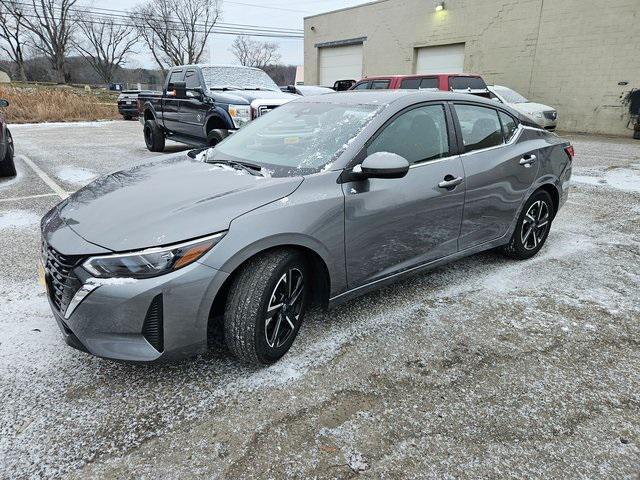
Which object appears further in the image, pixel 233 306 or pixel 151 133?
pixel 151 133

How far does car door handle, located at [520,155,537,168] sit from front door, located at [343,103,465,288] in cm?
84

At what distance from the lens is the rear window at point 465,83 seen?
1170 cm

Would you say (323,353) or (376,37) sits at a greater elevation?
(376,37)

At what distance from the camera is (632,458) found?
197cm

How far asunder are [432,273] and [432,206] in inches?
37.6

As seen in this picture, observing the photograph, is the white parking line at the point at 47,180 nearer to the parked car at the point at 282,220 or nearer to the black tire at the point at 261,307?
the parked car at the point at 282,220

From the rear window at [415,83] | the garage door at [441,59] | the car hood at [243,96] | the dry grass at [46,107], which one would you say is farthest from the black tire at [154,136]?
the garage door at [441,59]

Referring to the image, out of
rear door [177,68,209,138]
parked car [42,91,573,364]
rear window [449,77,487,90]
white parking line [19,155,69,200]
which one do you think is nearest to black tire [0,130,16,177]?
white parking line [19,155,69,200]

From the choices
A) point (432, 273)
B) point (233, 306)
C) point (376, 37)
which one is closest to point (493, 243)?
point (432, 273)

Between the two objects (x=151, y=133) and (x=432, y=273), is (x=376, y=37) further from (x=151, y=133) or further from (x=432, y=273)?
(x=432, y=273)

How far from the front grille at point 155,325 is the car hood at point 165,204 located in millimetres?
278

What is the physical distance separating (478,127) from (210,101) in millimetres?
5738

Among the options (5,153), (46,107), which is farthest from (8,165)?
(46,107)

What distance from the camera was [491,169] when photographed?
3535 mm
